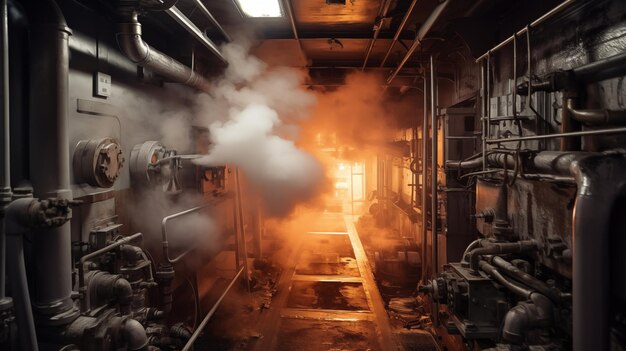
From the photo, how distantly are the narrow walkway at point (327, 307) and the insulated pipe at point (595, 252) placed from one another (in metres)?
3.87

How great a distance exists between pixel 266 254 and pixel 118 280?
23.2ft

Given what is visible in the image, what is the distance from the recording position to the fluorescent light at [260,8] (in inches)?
207

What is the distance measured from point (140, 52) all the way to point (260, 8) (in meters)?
2.08

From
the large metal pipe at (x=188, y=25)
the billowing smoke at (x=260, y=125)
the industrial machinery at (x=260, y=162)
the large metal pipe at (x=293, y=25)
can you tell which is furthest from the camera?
the billowing smoke at (x=260, y=125)

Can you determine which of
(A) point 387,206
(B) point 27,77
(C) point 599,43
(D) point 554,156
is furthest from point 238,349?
(A) point 387,206

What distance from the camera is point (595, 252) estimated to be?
2.48 m

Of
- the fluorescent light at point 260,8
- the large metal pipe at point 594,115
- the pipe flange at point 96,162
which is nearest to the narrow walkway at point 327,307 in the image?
the pipe flange at point 96,162

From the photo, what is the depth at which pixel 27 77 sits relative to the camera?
10.6 feet

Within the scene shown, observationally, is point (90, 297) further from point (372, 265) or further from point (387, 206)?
point (387, 206)

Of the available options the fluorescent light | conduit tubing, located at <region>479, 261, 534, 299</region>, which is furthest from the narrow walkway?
the fluorescent light

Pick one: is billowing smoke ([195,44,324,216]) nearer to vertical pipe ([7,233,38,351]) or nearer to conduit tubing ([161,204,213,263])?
conduit tubing ([161,204,213,263])

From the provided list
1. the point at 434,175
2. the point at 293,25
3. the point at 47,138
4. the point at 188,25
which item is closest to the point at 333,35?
Answer: the point at 293,25

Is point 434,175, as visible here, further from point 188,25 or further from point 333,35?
point 188,25

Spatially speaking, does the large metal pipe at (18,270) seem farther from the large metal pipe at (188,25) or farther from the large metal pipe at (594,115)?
the large metal pipe at (594,115)
